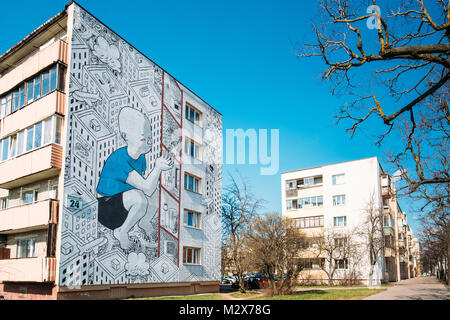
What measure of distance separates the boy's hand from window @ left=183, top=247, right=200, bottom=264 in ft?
18.8

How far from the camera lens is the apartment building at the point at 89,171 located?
18.8 m

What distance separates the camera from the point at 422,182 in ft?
39.9

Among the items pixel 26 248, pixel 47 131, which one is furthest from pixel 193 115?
pixel 26 248

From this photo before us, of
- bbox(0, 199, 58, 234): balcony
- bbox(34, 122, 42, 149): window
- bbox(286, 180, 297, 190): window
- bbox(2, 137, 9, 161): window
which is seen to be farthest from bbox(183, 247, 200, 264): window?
bbox(286, 180, 297, 190): window


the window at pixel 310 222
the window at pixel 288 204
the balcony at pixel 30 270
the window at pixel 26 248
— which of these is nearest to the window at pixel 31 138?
the window at pixel 26 248

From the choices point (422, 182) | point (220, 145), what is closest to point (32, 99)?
point (220, 145)

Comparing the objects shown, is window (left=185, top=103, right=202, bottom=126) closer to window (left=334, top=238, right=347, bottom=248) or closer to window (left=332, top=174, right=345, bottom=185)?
window (left=334, top=238, right=347, bottom=248)

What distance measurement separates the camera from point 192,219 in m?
28.5

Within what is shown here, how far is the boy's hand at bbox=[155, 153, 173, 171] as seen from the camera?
25184mm

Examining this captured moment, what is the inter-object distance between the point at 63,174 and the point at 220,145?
54.3ft

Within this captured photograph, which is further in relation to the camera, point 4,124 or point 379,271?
point 379,271

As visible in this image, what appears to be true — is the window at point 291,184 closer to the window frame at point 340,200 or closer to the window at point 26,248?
the window frame at point 340,200

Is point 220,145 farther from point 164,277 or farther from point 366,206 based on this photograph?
point 366,206

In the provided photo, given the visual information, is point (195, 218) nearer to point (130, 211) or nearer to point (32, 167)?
point (130, 211)
